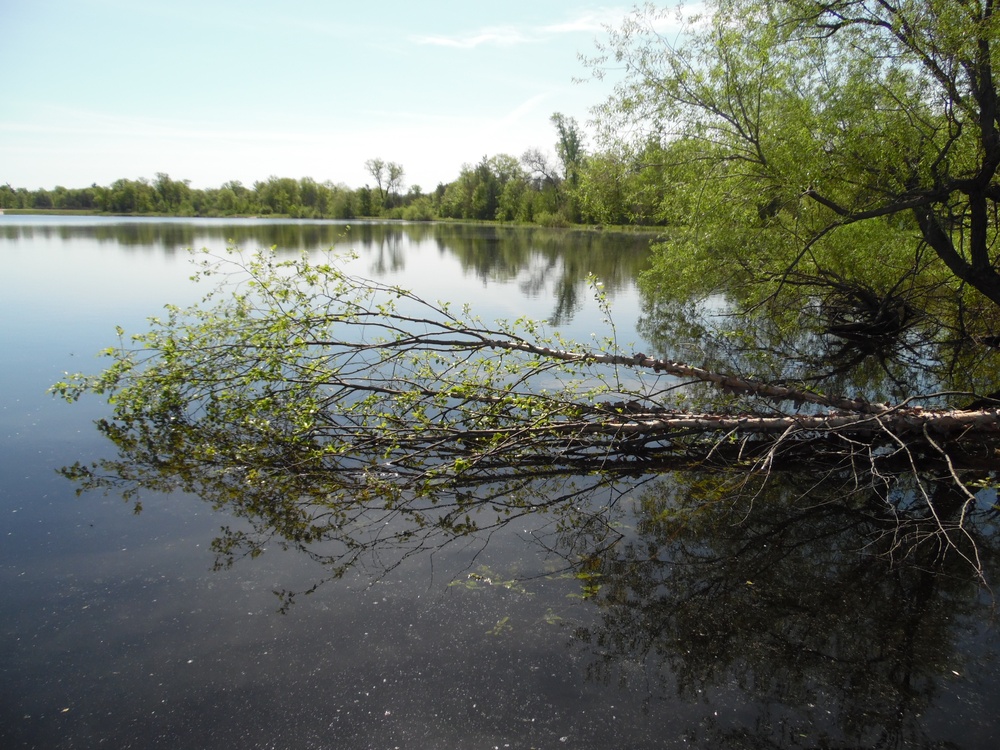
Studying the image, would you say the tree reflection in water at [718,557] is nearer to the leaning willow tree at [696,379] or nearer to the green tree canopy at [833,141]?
the leaning willow tree at [696,379]

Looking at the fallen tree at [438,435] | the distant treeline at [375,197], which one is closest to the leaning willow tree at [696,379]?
the fallen tree at [438,435]

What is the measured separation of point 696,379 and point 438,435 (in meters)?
2.93

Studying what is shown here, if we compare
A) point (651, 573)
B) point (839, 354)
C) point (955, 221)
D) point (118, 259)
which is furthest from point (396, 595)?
Result: point (118, 259)


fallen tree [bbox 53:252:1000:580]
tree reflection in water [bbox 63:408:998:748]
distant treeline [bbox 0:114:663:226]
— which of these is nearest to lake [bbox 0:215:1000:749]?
tree reflection in water [bbox 63:408:998:748]

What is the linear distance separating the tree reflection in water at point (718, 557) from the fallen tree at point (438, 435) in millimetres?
52

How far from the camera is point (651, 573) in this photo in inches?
180

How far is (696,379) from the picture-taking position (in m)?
7.15

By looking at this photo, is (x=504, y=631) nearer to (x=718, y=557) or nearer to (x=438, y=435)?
(x=718, y=557)

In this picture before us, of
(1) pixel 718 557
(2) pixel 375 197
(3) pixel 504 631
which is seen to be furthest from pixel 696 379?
(2) pixel 375 197

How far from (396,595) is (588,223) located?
59.8 metres

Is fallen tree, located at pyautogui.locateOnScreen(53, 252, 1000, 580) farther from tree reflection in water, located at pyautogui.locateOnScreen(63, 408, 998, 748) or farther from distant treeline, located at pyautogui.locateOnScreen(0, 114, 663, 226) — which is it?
distant treeline, located at pyautogui.locateOnScreen(0, 114, 663, 226)

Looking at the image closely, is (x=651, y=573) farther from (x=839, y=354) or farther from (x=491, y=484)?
(x=839, y=354)

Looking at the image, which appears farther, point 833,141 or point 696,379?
point 833,141

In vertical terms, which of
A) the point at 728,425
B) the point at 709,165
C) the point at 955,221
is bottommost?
the point at 728,425
